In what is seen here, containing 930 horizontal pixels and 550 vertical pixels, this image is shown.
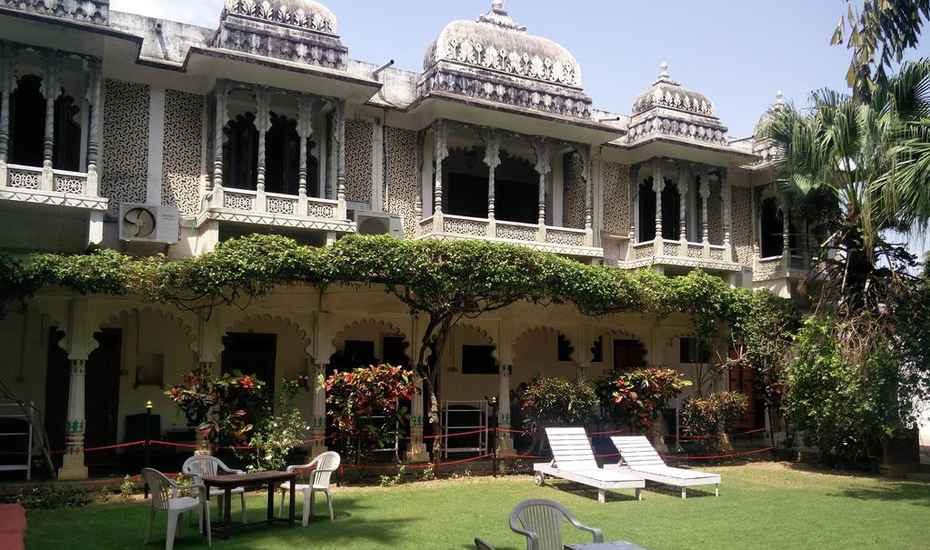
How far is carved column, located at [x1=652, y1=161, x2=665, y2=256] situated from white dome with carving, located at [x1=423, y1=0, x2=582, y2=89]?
2.89 m

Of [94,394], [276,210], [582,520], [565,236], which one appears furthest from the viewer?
[565,236]

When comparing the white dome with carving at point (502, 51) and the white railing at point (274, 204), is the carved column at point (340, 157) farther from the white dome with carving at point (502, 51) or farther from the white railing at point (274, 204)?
the white dome with carving at point (502, 51)

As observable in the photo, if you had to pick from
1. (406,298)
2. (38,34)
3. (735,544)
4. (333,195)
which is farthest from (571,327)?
(38,34)

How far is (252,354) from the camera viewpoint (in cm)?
1752

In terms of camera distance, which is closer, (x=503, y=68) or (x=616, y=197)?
(x=503, y=68)

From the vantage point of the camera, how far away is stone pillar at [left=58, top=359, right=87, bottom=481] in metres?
13.1

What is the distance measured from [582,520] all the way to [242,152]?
395 inches

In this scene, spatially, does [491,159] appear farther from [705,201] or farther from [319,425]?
[319,425]

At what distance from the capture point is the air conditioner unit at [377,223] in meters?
17.1

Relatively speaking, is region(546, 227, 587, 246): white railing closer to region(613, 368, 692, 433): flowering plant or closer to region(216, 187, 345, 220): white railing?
region(613, 368, 692, 433): flowering plant

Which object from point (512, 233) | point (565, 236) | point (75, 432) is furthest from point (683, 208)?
point (75, 432)

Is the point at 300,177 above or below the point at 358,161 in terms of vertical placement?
below

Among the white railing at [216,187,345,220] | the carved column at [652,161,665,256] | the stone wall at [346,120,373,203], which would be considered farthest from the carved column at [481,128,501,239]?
the carved column at [652,161,665,256]

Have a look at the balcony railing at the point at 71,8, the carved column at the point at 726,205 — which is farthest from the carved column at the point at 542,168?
the balcony railing at the point at 71,8
